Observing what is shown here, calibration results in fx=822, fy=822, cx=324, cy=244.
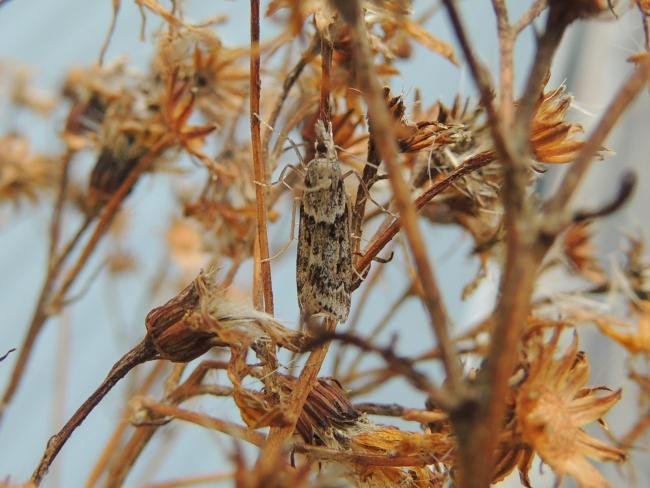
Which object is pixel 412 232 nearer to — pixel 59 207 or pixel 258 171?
pixel 258 171

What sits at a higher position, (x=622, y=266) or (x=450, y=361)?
(x=622, y=266)

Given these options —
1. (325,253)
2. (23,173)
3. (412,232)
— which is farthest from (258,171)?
(23,173)

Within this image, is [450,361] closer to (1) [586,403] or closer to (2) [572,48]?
(1) [586,403]

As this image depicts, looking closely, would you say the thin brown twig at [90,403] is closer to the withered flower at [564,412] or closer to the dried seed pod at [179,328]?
the dried seed pod at [179,328]

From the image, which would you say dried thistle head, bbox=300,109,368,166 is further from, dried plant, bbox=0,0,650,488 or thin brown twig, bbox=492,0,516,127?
thin brown twig, bbox=492,0,516,127

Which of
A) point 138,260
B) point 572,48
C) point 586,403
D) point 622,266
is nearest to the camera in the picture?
point 586,403

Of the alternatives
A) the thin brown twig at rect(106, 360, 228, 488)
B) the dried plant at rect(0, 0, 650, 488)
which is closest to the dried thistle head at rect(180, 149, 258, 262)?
the dried plant at rect(0, 0, 650, 488)

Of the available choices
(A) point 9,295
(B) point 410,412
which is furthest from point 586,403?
(A) point 9,295
